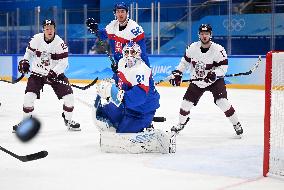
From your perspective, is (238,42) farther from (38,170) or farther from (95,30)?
(38,170)

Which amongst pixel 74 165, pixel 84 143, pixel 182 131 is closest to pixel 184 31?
pixel 182 131

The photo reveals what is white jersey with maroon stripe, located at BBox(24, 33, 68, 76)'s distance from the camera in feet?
16.8

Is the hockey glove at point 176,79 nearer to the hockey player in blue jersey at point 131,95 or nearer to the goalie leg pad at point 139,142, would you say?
the hockey player in blue jersey at point 131,95

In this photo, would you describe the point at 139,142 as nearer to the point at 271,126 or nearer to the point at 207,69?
the point at 271,126

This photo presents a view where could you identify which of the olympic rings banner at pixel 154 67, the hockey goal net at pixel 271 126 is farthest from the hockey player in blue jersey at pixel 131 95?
the olympic rings banner at pixel 154 67

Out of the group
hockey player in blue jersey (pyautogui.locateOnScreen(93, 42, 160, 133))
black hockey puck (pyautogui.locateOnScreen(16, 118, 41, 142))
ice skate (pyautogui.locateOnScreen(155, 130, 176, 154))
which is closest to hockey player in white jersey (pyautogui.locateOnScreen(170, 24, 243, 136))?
hockey player in blue jersey (pyautogui.locateOnScreen(93, 42, 160, 133))

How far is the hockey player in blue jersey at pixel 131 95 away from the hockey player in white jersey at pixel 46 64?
3.71 ft

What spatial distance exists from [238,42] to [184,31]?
127cm

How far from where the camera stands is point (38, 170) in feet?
10.8

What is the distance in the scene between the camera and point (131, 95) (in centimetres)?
388

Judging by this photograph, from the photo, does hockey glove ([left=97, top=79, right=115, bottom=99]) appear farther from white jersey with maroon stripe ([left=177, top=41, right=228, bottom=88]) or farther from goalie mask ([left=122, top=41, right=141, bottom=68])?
white jersey with maroon stripe ([left=177, top=41, right=228, bottom=88])

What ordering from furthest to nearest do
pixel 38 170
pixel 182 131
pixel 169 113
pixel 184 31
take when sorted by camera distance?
pixel 184 31
pixel 169 113
pixel 182 131
pixel 38 170

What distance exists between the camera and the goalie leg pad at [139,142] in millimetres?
3936

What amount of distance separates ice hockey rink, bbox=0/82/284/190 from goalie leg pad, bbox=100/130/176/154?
64mm
